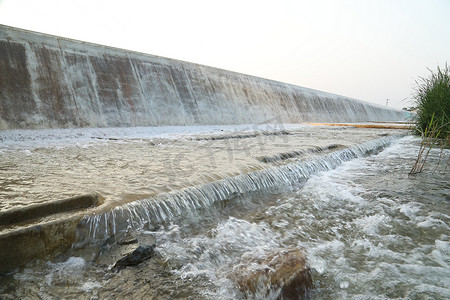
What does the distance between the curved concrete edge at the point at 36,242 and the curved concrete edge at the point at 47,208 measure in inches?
5.9

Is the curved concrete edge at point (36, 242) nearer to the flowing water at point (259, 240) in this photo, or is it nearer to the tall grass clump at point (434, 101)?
the flowing water at point (259, 240)

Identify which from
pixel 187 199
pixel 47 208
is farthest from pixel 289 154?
pixel 47 208

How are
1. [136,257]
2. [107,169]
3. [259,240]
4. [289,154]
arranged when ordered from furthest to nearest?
[289,154] < [107,169] < [259,240] < [136,257]

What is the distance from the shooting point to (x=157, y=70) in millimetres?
8852

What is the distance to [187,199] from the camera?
2.04 metres

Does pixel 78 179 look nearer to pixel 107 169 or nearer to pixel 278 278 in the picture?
pixel 107 169

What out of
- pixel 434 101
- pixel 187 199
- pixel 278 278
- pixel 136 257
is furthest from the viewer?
pixel 434 101

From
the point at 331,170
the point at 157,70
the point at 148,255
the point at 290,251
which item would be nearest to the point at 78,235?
the point at 148,255

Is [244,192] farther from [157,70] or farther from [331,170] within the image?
[157,70]

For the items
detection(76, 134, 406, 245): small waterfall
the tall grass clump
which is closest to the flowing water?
detection(76, 134, 406, 245): small waterfall

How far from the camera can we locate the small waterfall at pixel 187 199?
59.9 inches

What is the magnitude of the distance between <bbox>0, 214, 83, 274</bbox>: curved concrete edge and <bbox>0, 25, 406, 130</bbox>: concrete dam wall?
4.96 metres

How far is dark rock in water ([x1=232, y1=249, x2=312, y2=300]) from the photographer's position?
1.22m

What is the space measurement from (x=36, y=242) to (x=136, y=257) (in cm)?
47
